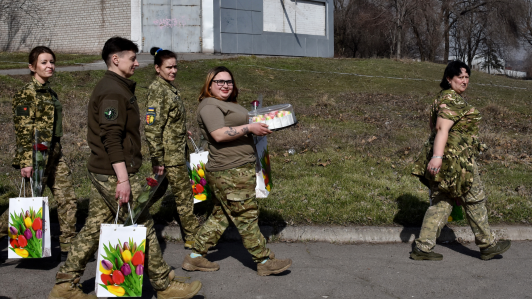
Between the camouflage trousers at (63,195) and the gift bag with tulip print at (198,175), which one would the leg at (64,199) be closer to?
the camouflage trousers at (63,195)

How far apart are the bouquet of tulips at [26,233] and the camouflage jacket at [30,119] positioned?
0.51 meters

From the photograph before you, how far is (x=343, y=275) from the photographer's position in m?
4.61

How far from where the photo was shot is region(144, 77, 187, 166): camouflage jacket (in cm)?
485

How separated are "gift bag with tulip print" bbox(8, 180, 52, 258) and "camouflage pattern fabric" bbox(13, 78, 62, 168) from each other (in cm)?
41

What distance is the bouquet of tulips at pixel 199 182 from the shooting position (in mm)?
5484

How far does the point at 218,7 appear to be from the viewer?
2656 centimetres

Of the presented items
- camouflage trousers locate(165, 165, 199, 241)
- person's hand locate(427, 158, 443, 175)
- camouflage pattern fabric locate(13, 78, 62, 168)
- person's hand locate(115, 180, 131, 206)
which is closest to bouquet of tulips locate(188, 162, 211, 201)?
camouflage trousers locate(165, 165, 199, 241)

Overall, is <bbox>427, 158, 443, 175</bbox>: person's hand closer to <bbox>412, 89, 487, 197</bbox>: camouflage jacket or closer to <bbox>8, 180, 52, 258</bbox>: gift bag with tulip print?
<bbox>412, 89, 487, 197</bbox>: camouflage jacket

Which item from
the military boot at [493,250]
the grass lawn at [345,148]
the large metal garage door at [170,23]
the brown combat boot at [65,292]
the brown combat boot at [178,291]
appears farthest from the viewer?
the large metal garage door at [170,23]

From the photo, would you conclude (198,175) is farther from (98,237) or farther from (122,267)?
(122,267)

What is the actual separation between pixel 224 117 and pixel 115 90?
1.01 metres

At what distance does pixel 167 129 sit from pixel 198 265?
1.39m

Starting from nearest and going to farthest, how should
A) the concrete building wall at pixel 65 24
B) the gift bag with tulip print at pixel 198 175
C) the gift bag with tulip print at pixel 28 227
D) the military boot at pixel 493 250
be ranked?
the gift bag with tulip print at pixel 28 227 → the military boot at pixel 493 250 → the gift bag with tulip print at pixel 198 175 → the concrete building wall at pixel 65 24

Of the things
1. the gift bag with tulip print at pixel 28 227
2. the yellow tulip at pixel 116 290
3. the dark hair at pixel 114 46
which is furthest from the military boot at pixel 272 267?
the dark hair at pixel 114 46
